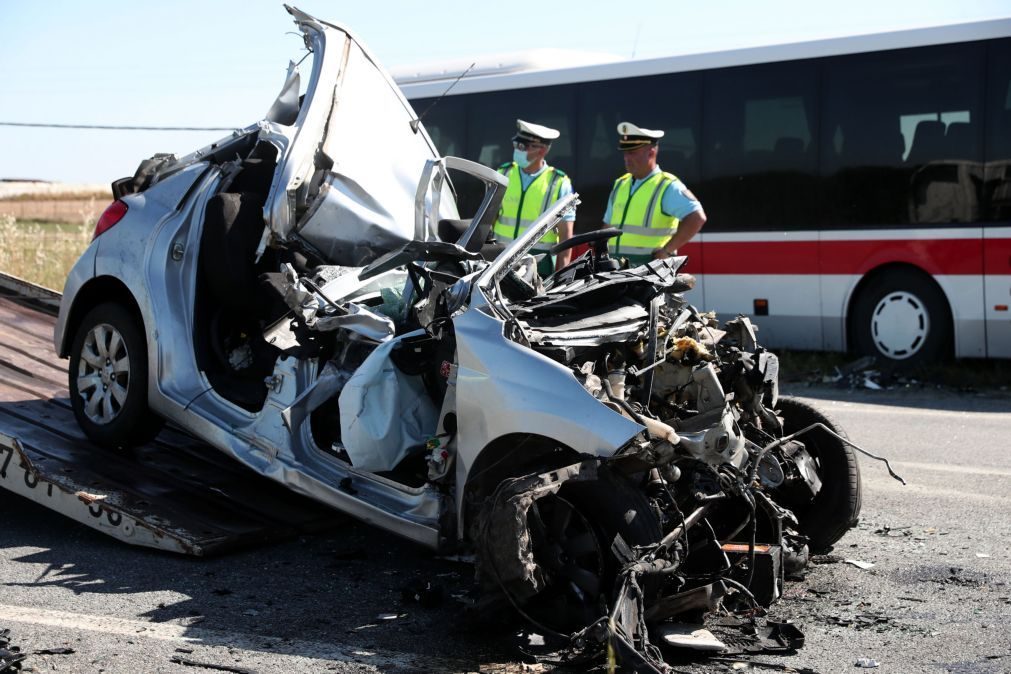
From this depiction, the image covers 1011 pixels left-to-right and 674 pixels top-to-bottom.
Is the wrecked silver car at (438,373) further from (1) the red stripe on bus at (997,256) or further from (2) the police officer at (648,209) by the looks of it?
(1) the red stripe on bus at (997,256)

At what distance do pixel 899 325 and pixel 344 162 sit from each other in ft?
24.6

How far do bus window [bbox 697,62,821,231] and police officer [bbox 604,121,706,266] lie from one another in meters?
5.28

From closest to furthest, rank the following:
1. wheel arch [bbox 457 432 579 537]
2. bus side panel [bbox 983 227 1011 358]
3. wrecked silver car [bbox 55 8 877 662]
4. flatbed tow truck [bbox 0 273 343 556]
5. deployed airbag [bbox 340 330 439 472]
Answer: wrecked silver car [bbox 55 8 877 662]
wheel arch [bbox 457 432 579 537]
deployed airbag [bbox 340 330 439 472]
flatbed tow truck [bbox 0 273 343 556]
bus side panel [bbox 983 227 1011 358]

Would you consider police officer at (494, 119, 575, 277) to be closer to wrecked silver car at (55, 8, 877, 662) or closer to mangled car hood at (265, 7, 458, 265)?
wrecked silver car at (55, 8, 877, 662)

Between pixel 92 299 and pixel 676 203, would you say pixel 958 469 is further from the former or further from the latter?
pixel 92 299

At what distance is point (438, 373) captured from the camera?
5.09m

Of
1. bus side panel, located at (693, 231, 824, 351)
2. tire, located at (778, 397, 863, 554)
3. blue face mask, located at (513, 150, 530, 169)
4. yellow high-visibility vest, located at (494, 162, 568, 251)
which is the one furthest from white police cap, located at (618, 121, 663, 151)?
bus side panel, located at (693, 231, 824, 351)

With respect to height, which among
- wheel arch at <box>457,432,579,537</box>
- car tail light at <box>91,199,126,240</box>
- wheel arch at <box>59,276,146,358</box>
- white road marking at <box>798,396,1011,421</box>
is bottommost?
white road marking at <box>798,396,1011,421</box>

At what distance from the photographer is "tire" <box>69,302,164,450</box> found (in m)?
6.13

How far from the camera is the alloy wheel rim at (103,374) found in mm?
6219

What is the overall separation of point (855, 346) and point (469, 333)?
28.8ft

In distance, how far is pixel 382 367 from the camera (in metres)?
5.04

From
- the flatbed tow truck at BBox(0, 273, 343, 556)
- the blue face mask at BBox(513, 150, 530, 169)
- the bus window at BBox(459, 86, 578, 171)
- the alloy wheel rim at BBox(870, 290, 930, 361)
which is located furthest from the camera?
the bus window at BBox(459, 86, 578, 171)

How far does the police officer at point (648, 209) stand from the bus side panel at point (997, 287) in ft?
15.6
